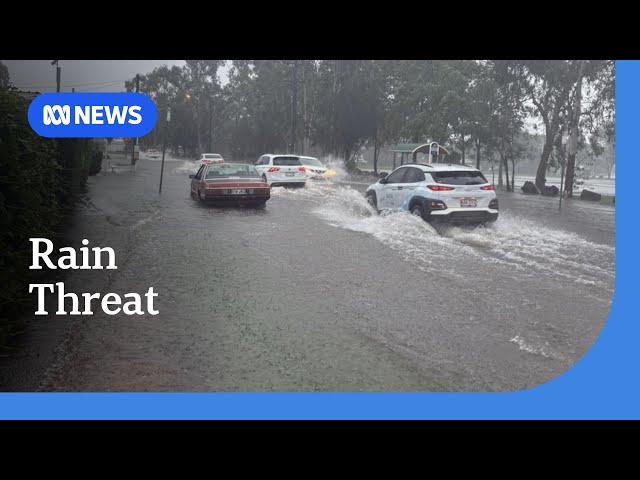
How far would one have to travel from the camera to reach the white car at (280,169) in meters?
4.18

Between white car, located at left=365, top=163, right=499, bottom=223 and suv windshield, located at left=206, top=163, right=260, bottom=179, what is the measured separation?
122 centimetres

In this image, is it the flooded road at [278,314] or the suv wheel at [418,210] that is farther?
the suv wheel at [418,210]

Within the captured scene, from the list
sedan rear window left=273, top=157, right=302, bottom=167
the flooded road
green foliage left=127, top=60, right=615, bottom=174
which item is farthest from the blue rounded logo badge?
sedan rear window left=273, top=157, right=302, bottom=167

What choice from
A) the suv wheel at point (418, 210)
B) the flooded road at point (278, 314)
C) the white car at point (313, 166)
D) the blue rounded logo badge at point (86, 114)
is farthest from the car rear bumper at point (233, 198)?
the suv wheel at point (418, 210)

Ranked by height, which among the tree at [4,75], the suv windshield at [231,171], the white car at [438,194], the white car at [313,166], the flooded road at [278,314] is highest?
the tree at [4,75]

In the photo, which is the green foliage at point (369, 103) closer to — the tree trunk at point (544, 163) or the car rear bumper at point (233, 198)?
the tree trunk at point (544, 163)

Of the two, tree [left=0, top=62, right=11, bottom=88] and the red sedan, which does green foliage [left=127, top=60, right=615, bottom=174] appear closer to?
the red sedan

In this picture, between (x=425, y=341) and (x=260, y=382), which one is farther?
(x=425, y=341)

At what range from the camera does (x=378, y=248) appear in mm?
6805

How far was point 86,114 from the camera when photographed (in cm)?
254

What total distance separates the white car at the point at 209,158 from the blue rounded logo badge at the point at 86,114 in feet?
3.90
